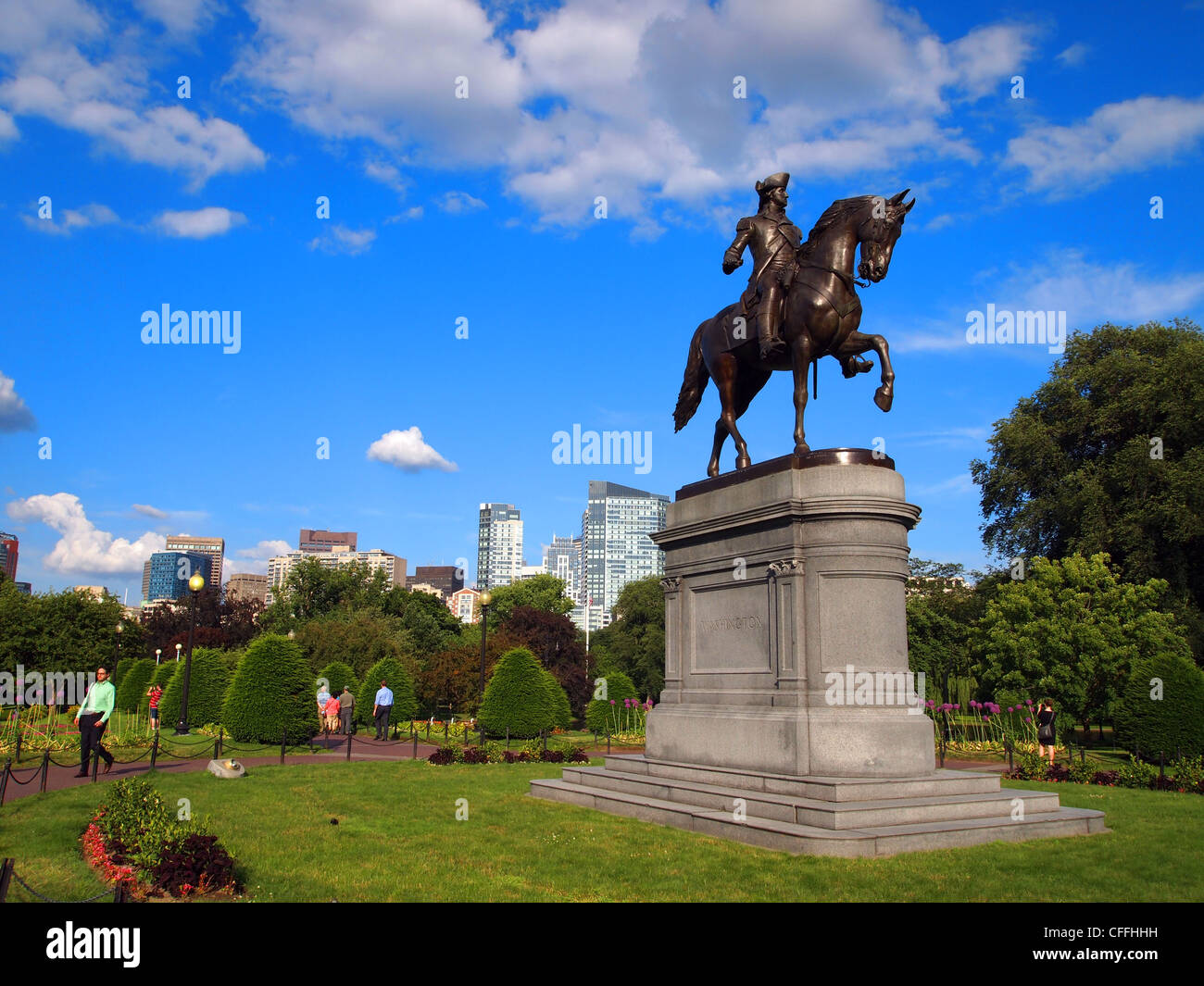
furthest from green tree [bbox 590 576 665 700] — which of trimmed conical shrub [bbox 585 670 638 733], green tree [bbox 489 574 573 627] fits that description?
trimmed conical shrub [bbox 585 670 638 733]

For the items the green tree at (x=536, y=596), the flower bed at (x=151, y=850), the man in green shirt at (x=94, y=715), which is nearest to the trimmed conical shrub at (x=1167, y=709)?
the flower bed at (x=151, y=850)

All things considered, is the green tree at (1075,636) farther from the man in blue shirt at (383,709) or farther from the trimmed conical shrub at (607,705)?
the man in blue shirt at (383,709)

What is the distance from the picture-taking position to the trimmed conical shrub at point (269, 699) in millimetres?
26000

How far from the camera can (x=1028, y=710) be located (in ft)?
92.1

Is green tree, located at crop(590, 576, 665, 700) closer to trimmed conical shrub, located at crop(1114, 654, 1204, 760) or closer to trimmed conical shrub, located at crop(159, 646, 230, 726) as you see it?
trimmed conical shrub, located at crop(159, 646, 230, 726)

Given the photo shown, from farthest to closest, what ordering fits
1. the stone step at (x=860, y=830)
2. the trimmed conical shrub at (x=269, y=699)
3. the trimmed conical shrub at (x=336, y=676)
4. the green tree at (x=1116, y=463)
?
1. the trimmed conical shrub at (x=336, y=676)
2. the green tree at (x=1116, y=463)
3. the trimmed conical shrub at (x=269, y=699)
4. the stone step at (x=860, y=830)

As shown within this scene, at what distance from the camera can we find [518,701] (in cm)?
2852

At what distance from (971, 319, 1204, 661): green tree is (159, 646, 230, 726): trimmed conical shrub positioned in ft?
111

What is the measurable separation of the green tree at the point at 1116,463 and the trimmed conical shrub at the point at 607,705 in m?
19.1

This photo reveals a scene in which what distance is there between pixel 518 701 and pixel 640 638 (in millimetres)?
48092

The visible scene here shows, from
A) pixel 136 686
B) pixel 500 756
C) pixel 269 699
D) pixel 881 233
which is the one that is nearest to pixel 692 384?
pixel 881 233

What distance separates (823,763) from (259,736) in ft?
63.3
